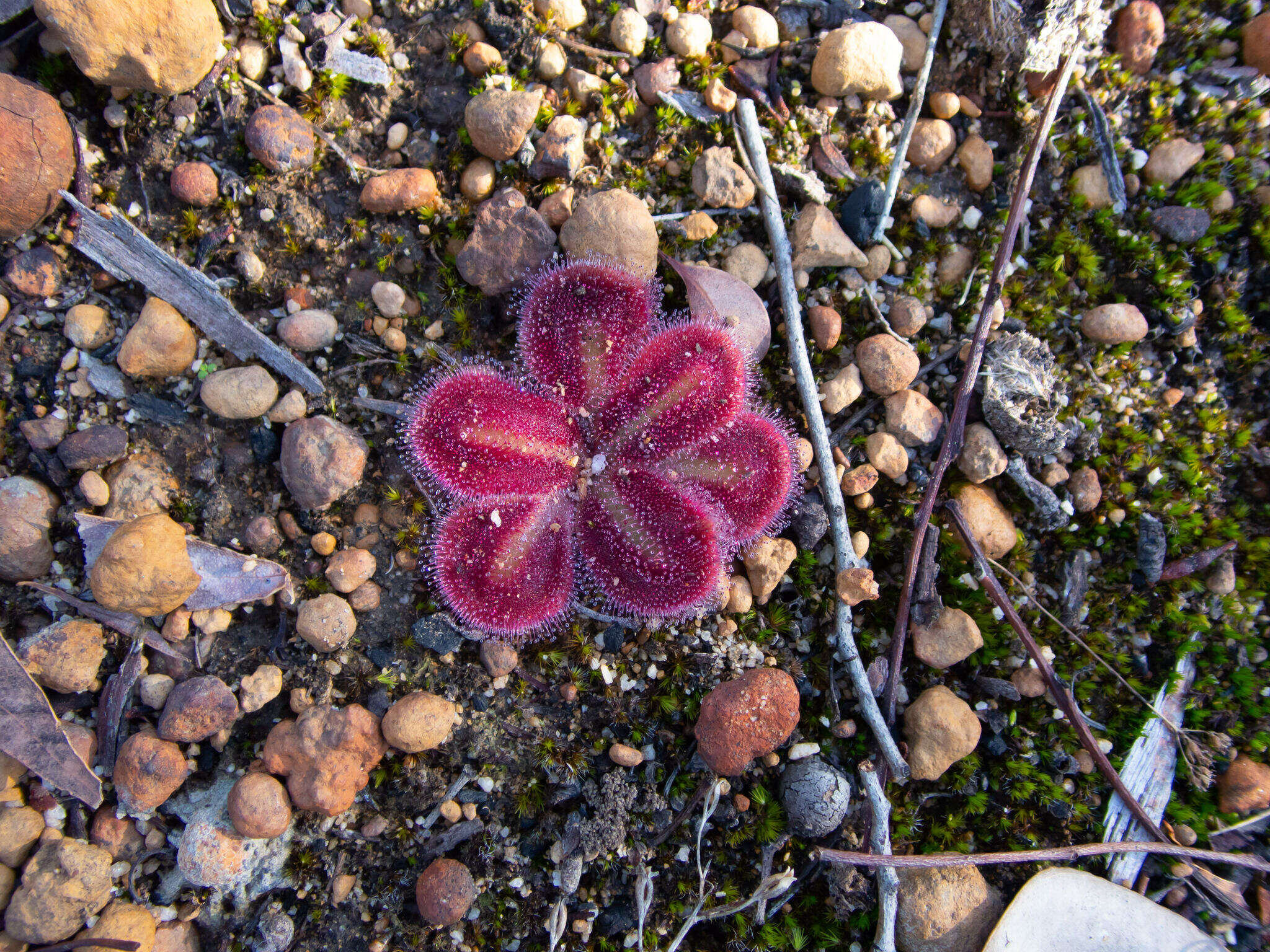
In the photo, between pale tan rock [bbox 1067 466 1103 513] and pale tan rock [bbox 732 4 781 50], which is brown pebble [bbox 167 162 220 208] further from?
pale tan rock [bbox 1067 466 1103 513]

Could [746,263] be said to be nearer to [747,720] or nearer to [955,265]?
[955,265]

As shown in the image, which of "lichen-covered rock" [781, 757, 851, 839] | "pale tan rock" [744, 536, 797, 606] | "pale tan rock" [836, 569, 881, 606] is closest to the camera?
"lichen-covered rock" [781, 757, 851, 839]

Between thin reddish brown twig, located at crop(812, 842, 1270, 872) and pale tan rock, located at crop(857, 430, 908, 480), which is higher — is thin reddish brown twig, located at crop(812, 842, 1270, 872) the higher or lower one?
the lower one

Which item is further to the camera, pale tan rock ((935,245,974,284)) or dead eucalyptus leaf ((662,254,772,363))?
pale tan rock ((935,245,974,284))

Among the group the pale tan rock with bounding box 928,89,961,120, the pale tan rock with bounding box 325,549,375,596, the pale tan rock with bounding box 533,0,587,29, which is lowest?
the pale tan rock with bounding box 325,549,375,596

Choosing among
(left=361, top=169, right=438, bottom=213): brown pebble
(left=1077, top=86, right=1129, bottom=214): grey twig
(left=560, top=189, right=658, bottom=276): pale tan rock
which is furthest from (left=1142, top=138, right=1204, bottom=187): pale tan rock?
(left=361, top=169, right=438, bottom=213): brown pebble

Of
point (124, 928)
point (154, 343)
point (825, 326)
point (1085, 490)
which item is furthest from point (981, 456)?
point (124, 928)

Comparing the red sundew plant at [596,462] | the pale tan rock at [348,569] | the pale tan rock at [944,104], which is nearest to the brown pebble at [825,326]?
the red sundew plant at [596,462]
